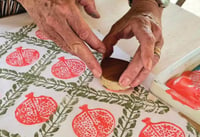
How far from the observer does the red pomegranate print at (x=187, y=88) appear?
60 cm

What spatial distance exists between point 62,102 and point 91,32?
16 centimetres

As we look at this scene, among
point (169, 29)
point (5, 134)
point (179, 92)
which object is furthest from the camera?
point (169, 29)

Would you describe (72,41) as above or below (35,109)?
above

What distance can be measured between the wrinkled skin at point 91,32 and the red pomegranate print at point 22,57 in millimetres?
104

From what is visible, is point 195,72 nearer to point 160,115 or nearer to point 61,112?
point 160,115

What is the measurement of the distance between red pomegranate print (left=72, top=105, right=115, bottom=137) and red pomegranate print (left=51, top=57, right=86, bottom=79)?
109 mm

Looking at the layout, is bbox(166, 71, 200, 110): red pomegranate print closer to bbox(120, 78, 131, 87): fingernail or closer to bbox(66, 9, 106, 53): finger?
bbox(120, 78, 131, 87): fingernail

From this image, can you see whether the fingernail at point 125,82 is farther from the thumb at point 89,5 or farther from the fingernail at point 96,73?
the thumb at point 89,5

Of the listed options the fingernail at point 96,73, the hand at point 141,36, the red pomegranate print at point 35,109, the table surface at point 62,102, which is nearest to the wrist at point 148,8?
the hand at point 141,36

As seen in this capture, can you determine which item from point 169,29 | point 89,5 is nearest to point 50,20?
point 89,5

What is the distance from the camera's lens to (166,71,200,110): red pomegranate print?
60 centimetres

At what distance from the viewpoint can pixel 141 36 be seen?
659mm

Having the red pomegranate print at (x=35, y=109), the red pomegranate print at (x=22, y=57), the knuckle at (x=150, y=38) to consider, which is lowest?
the red pomegranate print at (x=35, y=109)

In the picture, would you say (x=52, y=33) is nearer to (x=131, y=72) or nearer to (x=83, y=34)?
(x=83, y=34)
